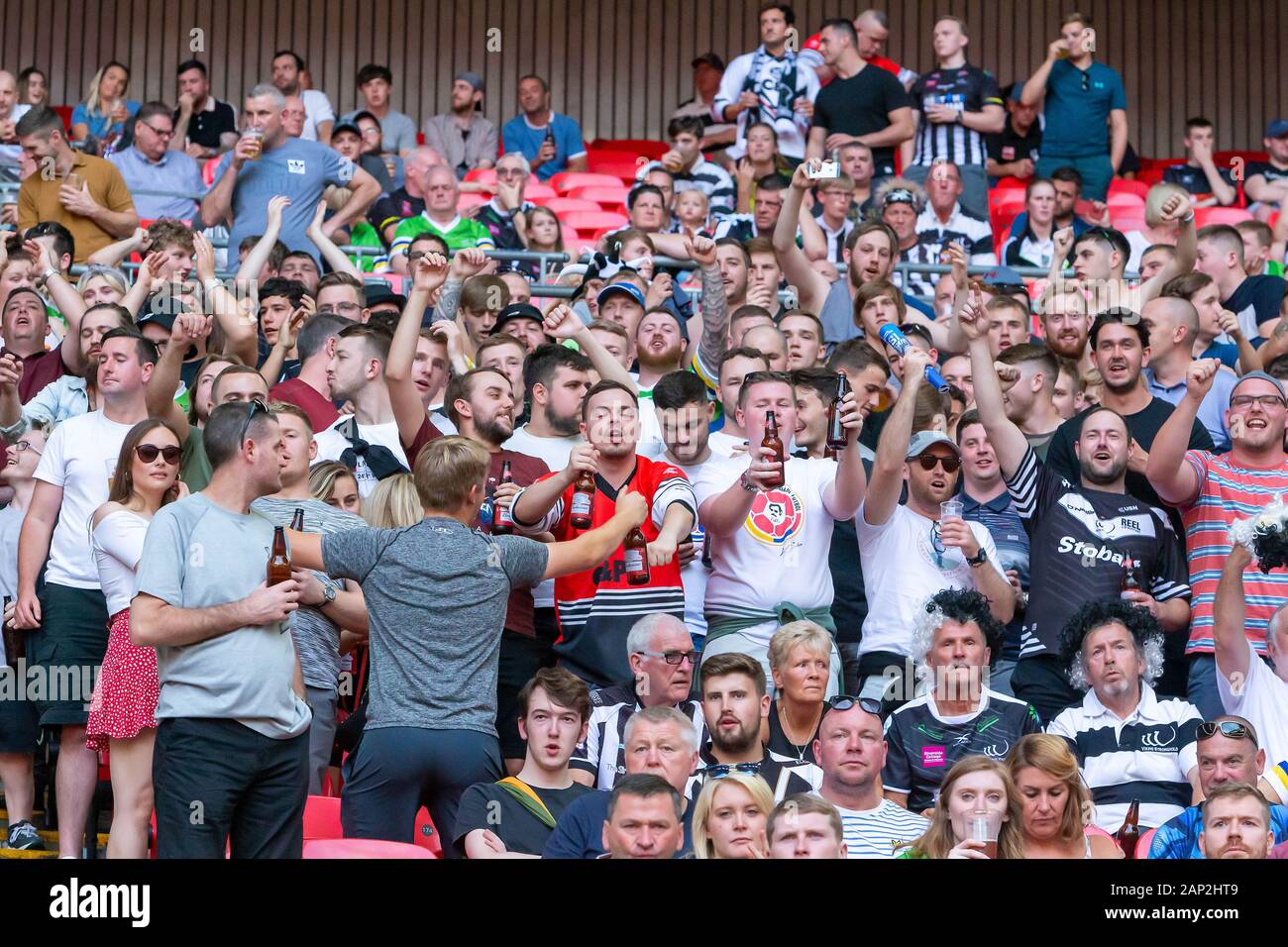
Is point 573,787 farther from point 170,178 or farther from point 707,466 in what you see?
point 170,178

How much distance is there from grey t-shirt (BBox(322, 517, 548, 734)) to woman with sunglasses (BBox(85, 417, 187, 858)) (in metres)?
0.63

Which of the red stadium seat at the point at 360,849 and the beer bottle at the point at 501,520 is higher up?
the beer bottle at the point at 501,520

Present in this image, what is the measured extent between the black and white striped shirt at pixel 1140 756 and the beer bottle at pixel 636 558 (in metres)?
1.40

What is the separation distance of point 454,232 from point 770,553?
452cm

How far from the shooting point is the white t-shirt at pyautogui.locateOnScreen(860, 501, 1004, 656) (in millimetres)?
6688

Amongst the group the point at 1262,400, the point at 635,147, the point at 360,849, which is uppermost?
the point at 635,147

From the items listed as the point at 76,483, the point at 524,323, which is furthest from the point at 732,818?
the point at 524,323

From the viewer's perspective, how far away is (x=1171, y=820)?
564 cm

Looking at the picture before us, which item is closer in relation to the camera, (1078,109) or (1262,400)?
(1262,400)

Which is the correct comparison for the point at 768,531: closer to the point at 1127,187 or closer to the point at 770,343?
the point at 770,343

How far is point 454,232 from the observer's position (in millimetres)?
10570

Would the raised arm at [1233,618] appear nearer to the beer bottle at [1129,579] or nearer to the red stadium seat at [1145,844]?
the beer bottle at [1129,579]

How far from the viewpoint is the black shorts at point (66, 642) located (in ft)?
20.4

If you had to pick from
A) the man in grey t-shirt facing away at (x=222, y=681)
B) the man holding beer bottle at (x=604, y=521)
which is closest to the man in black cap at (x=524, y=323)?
the man holding beer bottle at (x=604, y=521)
